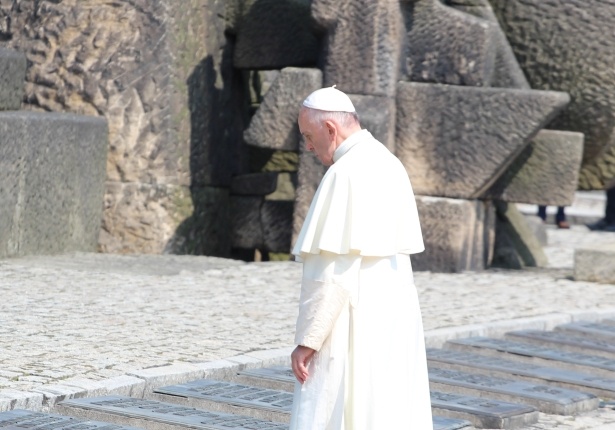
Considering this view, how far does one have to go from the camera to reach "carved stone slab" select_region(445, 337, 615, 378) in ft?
22.5

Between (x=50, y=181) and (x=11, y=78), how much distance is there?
0.74m

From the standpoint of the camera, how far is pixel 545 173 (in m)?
10.9

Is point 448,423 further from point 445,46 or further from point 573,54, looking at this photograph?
point 573,54

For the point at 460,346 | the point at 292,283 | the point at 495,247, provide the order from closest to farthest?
the point at 460,346
the point at 292,283
the point at 495,247

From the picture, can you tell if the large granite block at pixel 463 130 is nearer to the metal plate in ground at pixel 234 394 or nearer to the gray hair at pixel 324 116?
the metal plate in ground at pixel 234 394

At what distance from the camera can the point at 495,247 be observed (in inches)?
463

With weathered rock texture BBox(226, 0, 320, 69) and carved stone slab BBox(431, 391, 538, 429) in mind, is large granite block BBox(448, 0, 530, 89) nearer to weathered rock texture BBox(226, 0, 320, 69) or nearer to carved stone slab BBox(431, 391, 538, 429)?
weathered rock texture BBox(226, 0, 320, 69)

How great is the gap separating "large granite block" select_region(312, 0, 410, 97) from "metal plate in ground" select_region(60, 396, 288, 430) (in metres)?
5.50

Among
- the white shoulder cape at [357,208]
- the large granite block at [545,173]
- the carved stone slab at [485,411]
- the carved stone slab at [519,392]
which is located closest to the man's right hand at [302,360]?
the white shoulder cape at [357,208]

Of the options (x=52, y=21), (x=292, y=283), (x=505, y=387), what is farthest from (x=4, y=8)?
(x=505, y=387)

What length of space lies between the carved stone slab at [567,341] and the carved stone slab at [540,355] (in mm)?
114

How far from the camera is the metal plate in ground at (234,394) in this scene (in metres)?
5.32

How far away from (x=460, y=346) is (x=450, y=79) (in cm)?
381

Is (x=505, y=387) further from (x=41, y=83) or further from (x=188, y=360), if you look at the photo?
A: (x=41, y=83)
